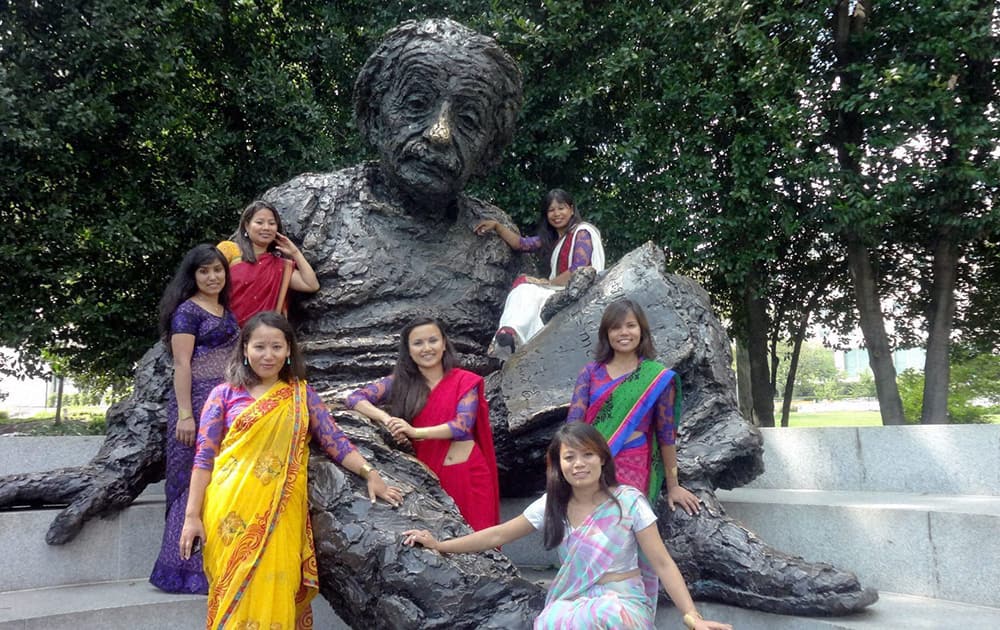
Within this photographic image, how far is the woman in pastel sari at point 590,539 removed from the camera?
7.62 ft

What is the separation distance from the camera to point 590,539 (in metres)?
2.41

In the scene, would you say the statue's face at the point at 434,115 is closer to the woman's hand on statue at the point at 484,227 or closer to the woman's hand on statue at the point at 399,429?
the woman's hand on statue at the point at 484,227

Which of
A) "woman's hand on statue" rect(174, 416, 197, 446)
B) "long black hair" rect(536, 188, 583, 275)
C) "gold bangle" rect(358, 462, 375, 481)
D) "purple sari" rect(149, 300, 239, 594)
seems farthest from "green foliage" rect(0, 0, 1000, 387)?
"gold bangle" rect(358, 462, 375, 481)

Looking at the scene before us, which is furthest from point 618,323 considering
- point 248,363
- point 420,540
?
point 248,363

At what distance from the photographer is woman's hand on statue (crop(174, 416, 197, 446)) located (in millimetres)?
3424

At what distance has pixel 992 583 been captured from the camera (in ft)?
11.0

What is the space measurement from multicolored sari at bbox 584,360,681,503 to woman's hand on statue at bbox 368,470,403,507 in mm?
790

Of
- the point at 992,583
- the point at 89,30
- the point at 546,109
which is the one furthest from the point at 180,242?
the point at 992,583

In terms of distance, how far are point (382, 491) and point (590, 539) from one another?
719 millimetres

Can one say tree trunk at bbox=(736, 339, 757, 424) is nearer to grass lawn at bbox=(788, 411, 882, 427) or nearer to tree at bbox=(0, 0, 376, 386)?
grass lawn at bbox=(788, 411, 882, 427)

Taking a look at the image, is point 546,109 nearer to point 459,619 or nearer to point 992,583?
point 992,583

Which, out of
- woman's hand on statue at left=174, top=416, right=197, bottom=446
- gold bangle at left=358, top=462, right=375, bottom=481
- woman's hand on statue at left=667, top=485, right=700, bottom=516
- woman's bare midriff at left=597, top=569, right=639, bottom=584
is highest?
woman's hand on statue at left=174, top=416, right=197, bottom=446

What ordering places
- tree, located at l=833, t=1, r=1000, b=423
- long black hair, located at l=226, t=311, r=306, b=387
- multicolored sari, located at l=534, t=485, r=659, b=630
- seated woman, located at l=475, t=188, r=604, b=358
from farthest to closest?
tree, located at l=833, t=1, r=1000, b=423
seated woman, located at l=475, t=188, r=604, b=358
long black hair, located at l=226, t=311, r=306, b=387
multicolored sari, located at l=534, t=485, r=659, b=630

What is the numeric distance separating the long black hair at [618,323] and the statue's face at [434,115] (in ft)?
4.45
